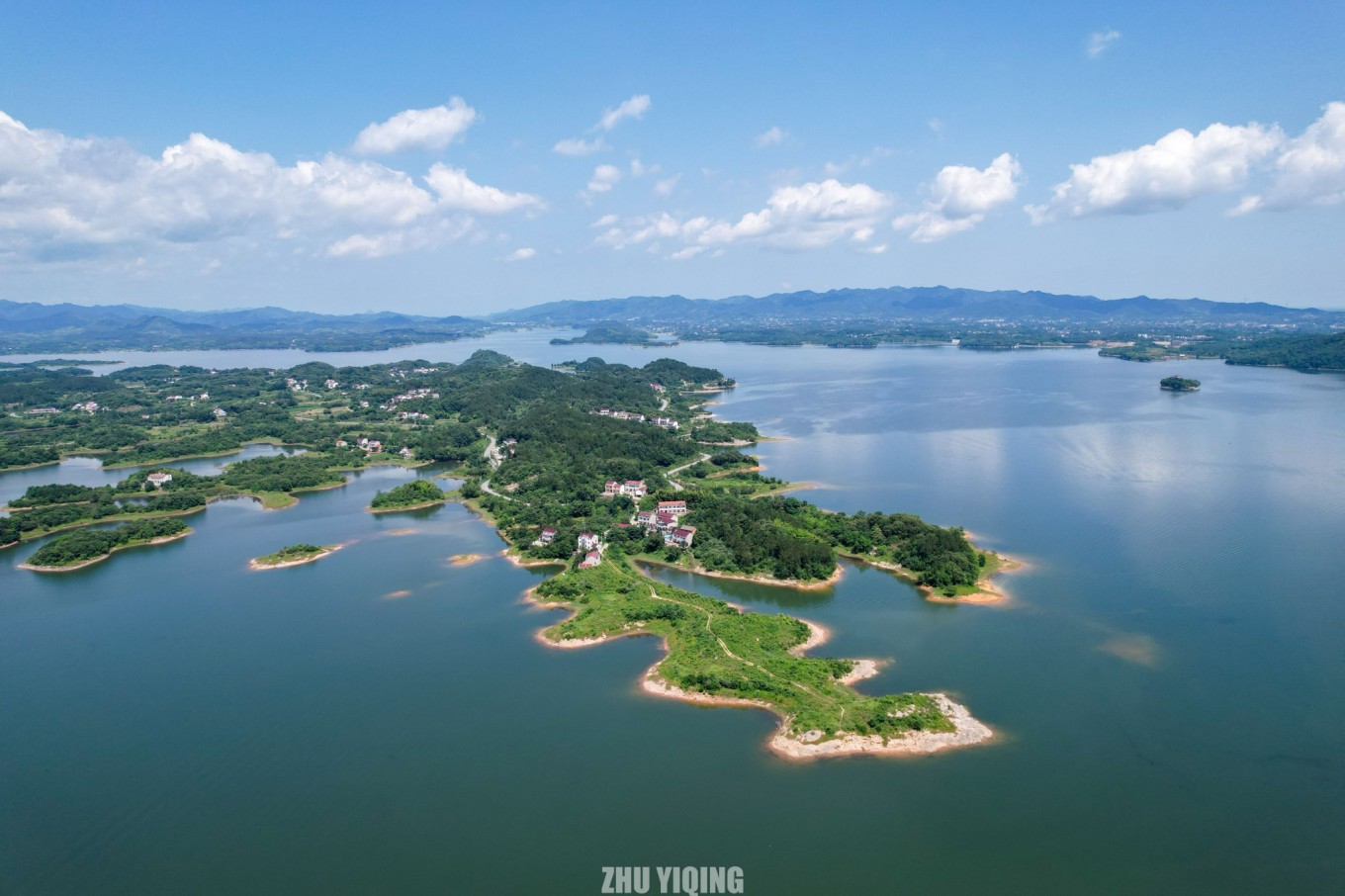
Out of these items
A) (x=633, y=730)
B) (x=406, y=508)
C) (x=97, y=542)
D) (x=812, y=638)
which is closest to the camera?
(x=633, y=730)

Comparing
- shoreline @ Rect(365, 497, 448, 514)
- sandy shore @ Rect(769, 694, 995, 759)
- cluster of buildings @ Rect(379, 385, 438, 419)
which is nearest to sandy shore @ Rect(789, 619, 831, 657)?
sandy shore @ Rect(769, 694, 995, 759)

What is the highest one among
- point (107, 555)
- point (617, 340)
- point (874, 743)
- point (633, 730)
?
point (617, 340)

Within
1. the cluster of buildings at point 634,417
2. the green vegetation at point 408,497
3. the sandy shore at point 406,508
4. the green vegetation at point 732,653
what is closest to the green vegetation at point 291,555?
the sandy shore at point 406,508

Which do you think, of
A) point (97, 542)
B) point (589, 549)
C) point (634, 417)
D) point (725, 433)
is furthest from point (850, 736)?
point (634, 417)

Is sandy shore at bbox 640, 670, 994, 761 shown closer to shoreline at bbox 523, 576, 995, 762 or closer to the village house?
shoreline at bbox 523, 576, 995, 762

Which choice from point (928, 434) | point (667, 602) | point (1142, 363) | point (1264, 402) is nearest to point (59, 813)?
point (667, 602)

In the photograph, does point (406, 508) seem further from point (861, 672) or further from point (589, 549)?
point (861, 672)

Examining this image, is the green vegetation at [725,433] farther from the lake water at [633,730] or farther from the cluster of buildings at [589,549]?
the cluster of buildings at [589,549]
